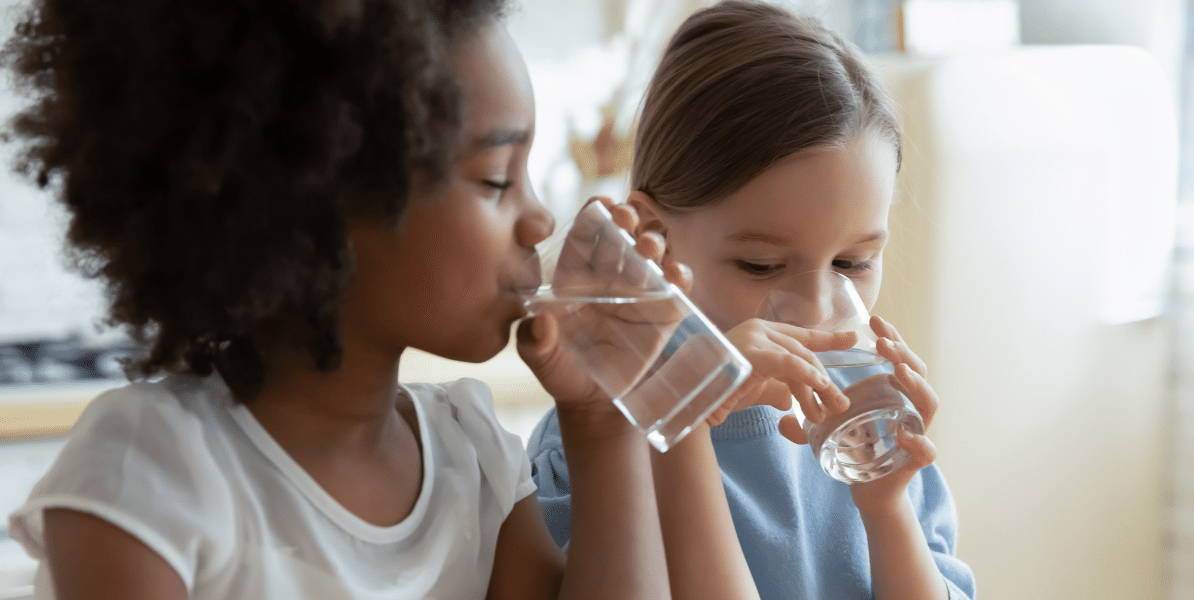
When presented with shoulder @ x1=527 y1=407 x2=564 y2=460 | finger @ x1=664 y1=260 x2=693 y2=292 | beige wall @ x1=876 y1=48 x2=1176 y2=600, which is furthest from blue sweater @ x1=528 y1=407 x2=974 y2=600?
beige wall @ x1=876 y1=48 x2=1176 y2=600

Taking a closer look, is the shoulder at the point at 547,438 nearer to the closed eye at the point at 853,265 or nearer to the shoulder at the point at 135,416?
the closed eye at the point at 853,265

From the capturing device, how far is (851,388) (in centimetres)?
100

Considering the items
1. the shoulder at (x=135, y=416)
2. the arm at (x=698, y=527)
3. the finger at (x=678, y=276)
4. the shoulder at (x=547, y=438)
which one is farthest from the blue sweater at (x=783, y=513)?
the shoulder at (x=135, y=416)

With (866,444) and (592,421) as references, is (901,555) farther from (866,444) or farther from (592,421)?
(592,421)

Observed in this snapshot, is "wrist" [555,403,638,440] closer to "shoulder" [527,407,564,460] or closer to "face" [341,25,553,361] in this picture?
"face" [341,25,553,361]

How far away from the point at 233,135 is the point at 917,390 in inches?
23.3

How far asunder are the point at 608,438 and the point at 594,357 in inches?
4.8

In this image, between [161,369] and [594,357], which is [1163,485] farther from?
[161,369]

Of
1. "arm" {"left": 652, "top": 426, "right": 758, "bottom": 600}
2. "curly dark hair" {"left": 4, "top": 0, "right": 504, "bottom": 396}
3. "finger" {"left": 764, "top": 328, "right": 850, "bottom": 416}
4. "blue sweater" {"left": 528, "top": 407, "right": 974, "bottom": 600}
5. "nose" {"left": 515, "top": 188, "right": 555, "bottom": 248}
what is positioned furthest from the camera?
"blue sweater" {"left": 528, "top": 407, "right": 974, "bottom": 600}

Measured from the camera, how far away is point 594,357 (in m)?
0.88

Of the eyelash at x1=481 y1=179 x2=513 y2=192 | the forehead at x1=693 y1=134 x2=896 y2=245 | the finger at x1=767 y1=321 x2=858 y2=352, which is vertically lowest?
the finger at x1=767 y1=321 x2=858 y2=352

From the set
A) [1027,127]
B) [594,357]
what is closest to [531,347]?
[594,357]

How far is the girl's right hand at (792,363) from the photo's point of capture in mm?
940

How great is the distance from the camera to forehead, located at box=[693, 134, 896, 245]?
111cm
